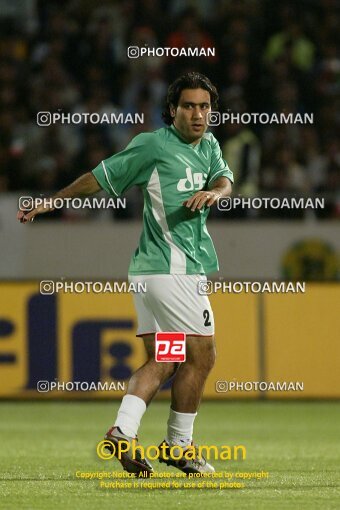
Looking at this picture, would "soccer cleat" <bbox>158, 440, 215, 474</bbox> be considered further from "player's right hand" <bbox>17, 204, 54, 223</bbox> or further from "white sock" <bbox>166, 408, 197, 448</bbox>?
"player's right hand" <bbox>17, 204, 54, 223</bbox>

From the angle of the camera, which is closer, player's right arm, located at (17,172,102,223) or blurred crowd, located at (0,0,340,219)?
player's right arm, located at (17,172,102,223)

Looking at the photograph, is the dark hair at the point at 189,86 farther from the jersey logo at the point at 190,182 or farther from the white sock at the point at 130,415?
the white sock at the point at 130,415

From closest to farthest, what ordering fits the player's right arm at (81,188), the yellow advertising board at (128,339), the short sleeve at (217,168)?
the player's right arm at (81,188)
the short sleeve at (217,168)
the yellow advertising board at (128,339)

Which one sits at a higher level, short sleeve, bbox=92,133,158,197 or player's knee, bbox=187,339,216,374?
short sleeve, bbox=92,133,158,197

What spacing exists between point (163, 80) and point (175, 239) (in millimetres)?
7476

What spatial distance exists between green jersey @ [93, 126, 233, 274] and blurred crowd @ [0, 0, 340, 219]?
4878 mm

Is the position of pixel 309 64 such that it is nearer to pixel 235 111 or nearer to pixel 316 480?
pixel 235 111

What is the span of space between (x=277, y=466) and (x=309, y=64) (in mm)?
7966

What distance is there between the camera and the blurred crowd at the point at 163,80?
13594mm

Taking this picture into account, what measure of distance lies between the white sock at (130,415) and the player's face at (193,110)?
138 cm

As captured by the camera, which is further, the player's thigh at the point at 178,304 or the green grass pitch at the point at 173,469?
the player's thigh at the point at 178,304

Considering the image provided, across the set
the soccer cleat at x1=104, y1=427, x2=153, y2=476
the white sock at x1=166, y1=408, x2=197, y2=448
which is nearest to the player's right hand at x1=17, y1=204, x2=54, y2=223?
the soccer cleat at x1=104, y1=427, x2=153, y2=476

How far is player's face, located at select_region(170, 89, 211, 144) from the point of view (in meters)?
7.17

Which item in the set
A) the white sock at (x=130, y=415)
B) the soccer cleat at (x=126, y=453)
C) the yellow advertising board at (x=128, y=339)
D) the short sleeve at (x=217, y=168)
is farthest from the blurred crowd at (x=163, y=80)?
the soccer cleat at (x=126, y=453)
